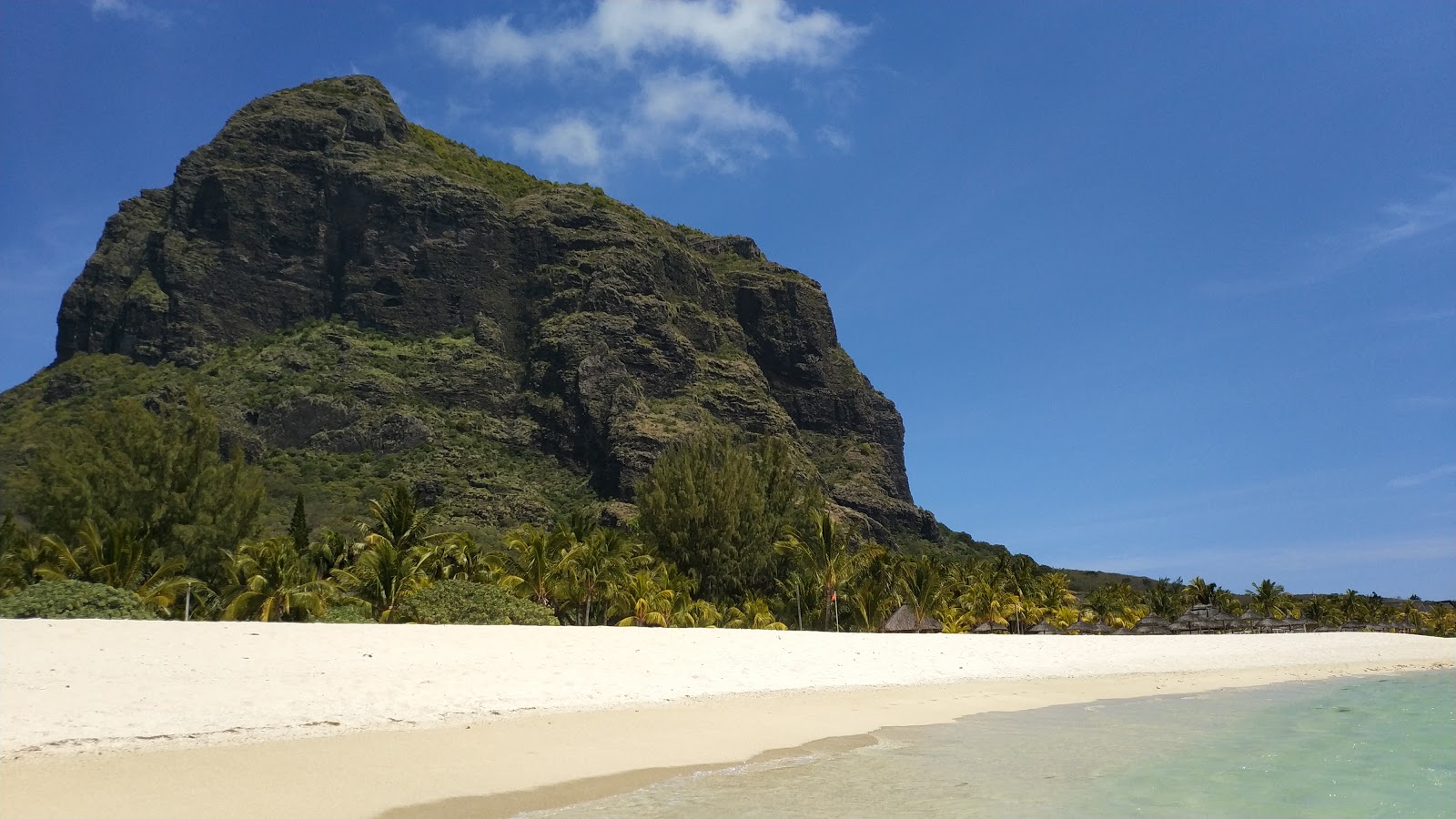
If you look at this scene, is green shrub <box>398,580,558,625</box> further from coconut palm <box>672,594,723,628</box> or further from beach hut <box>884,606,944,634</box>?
beach hut <box>884,606,944,634</box>

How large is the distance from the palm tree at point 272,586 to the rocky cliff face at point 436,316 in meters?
62.9

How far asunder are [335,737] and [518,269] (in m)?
126

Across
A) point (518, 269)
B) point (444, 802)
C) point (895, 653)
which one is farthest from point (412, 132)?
point (444, 802)

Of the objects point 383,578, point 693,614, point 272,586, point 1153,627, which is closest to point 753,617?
point 693,614

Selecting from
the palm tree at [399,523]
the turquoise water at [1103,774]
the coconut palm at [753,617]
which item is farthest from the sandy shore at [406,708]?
the coconut palm at [753,617]

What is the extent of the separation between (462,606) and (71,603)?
30.9 feet

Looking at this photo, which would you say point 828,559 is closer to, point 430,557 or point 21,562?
point 430,557

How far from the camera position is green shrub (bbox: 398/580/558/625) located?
995 inches

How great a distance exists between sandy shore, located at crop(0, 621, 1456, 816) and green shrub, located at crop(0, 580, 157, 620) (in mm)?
4852

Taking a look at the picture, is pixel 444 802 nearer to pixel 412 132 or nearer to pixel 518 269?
pixel 518 269

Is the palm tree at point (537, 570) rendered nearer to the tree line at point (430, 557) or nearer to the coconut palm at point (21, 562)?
the tree line at point (430, 557)

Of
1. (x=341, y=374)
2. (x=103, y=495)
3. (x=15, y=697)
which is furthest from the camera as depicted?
(x=341, y=374)

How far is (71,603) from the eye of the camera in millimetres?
18578

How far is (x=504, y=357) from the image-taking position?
12100cm
